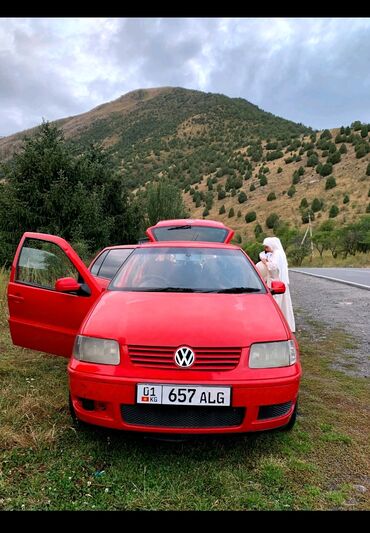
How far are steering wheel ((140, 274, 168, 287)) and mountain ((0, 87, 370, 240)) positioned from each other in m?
32.0

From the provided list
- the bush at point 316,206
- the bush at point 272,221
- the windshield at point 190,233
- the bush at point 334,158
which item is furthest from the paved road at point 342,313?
the bush at point 334,158

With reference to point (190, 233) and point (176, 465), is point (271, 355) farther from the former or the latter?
point (190, 233)

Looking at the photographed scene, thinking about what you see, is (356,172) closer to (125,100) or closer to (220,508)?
(220,508)

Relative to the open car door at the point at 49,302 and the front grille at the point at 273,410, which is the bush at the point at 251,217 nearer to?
the open car door at the point at 49,302

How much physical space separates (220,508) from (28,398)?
1.97 m

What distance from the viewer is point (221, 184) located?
2201 inches

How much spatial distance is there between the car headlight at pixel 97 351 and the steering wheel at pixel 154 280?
0.93 metres

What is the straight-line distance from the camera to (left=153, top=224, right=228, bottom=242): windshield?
808 cm

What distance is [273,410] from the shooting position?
2852 mm

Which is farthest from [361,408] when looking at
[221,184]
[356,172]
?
[221,184]

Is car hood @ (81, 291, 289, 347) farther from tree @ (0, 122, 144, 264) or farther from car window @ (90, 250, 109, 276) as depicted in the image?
tree @ (0, 122, 144, 264)

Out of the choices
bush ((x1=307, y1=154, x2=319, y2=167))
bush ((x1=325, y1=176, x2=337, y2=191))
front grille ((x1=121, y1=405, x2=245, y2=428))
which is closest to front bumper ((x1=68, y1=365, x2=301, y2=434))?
front grille ((x1=121, y1=405, x2=245, y2=428))

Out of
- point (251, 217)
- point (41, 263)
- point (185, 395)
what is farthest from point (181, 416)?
point (251, 217)
